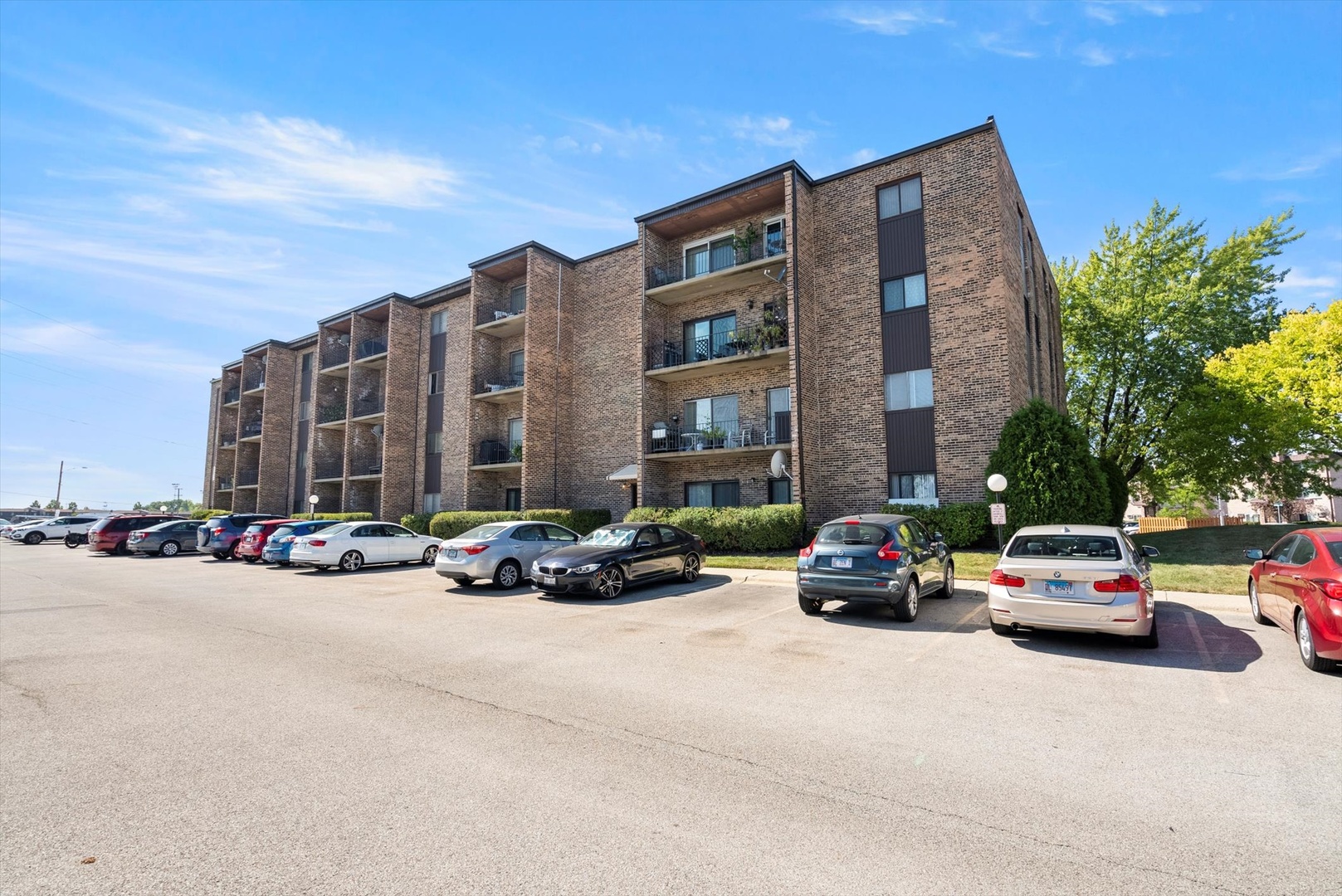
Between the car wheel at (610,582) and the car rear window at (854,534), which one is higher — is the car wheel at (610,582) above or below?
below

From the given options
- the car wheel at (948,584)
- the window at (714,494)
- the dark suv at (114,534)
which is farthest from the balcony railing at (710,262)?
the dark suv at (114,534)

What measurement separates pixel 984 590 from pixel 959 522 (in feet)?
16.2

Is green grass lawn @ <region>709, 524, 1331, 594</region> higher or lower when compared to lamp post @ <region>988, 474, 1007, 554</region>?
lower

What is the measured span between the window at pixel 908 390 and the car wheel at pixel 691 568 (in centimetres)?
891

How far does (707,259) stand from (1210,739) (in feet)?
70.2

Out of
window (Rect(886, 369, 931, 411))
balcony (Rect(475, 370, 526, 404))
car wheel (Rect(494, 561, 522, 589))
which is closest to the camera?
car wheel (Rect(494, 561, 522, 589))

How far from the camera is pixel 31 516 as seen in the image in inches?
2311

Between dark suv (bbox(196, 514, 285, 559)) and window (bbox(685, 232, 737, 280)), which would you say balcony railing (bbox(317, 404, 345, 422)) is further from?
window (bbox(685, 232, 737, 280))

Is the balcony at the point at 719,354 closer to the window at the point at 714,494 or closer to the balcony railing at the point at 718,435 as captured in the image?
the balcony railing at the point at 718,435

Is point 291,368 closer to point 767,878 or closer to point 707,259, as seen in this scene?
point 707,259

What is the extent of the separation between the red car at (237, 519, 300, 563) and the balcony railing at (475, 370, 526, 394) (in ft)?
33.0

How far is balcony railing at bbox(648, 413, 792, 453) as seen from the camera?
21.0 metres

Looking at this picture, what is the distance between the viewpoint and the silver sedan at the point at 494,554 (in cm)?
1352

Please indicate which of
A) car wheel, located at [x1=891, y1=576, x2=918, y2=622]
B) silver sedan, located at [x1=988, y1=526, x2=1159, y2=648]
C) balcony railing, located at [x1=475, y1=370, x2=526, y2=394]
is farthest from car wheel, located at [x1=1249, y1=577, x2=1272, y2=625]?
balcony railing, located at [x1=475, y1=370, x2=526, y2=394]
